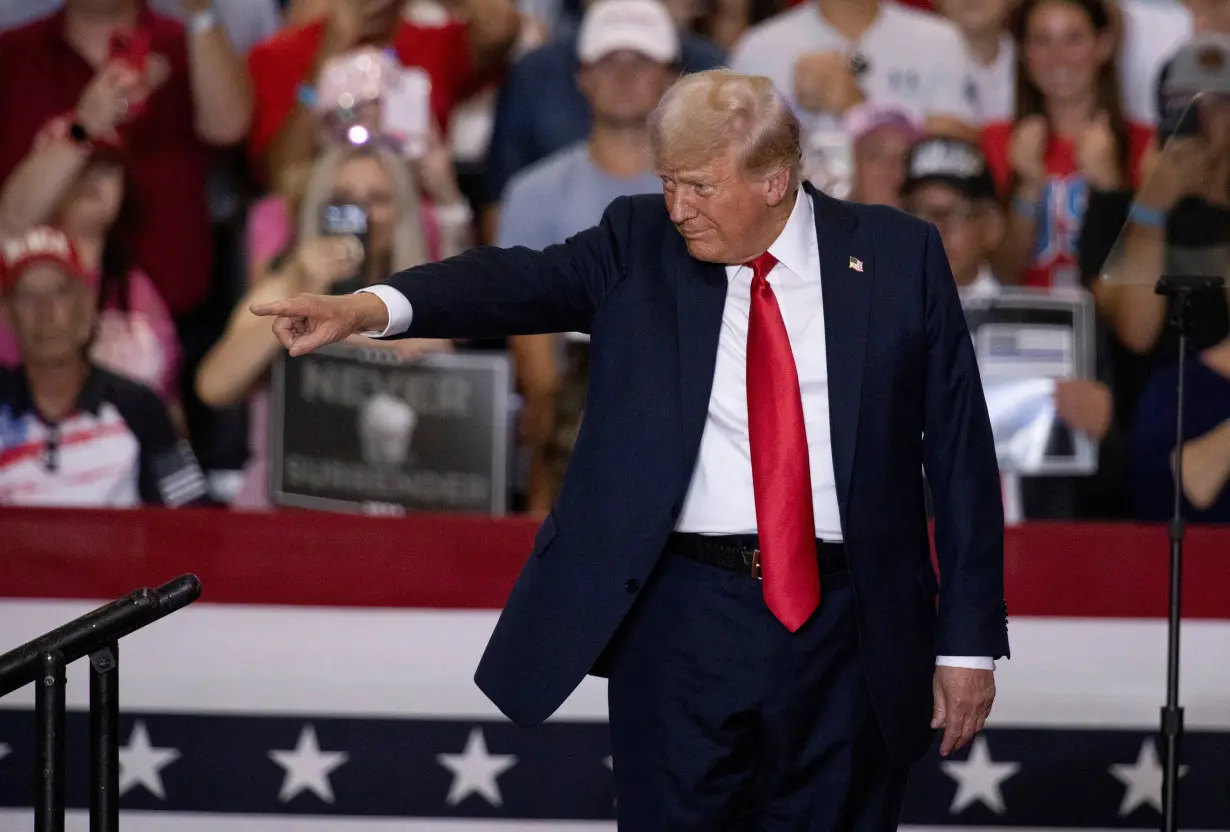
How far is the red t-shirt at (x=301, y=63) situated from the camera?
500cm

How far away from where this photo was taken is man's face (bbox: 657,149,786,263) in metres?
2.42

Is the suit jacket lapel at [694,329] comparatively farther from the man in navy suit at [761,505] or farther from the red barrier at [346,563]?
the red barrier at [346,563]

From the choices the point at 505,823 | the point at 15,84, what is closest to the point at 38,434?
the point at 15,84

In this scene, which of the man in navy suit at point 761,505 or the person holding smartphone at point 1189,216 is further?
the person holding smartphone at point 1189,216

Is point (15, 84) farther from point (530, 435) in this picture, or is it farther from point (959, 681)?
point (959, 681)

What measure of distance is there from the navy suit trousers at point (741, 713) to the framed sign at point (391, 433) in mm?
1491

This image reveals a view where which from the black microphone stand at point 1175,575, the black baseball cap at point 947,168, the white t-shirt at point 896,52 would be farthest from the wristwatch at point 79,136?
the black microphone stand at point 1175,575

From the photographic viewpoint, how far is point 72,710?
344 cm

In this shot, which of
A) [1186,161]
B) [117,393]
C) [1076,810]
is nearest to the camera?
[1076,810]

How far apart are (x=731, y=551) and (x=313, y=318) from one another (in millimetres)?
715

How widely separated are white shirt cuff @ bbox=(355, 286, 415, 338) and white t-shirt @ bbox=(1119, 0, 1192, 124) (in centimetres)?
355

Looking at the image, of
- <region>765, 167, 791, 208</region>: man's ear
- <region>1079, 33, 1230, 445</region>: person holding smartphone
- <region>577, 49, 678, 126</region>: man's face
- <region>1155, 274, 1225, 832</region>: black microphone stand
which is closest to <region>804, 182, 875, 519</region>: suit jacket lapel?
<region>765, 167, 791, 208</region>: man's ear

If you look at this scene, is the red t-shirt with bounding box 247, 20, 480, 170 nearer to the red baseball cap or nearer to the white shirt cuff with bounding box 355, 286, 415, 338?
the red baseball cap

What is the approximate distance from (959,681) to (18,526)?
1966mm
